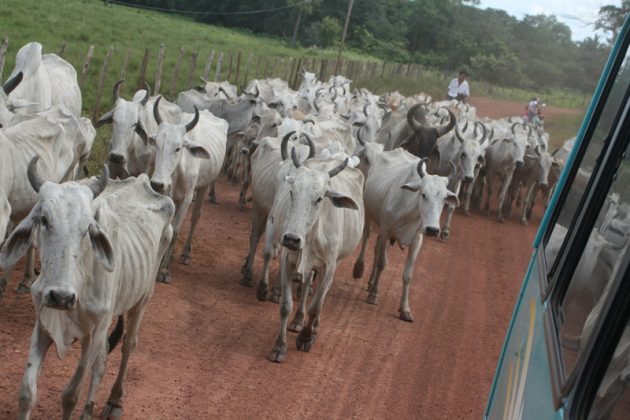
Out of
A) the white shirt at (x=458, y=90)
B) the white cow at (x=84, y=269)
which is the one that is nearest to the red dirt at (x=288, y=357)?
the white cow at (x=84, y=269)

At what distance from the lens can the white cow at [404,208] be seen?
980 cm

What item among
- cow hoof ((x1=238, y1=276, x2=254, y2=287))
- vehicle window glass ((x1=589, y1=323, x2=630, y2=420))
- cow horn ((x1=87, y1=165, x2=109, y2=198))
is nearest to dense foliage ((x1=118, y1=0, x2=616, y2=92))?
cow hoof ((x1=238, y1=276, x2=254, y2=287))

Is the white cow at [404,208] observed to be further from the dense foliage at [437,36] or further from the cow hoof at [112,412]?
the dense foliage at [437,36]

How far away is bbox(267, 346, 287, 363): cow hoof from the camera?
25.9 feet

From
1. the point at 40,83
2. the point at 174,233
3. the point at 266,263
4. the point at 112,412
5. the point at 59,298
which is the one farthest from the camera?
the point at 40,83

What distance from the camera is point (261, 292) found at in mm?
9586

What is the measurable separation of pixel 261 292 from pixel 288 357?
161 centimetres

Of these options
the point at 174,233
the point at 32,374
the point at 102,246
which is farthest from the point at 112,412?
the point at 174,233

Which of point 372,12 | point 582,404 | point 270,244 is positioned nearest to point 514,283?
point 270,244

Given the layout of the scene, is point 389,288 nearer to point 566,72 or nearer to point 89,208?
point 89,208

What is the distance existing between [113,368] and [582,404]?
17.3ft

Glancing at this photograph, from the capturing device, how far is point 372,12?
6425cm

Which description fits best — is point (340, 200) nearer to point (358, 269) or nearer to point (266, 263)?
point (266, 263)

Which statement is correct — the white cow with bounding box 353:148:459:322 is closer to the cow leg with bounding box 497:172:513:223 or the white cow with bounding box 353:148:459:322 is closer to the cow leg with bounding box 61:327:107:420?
the cow leg with bounding box 61:327:107:420
